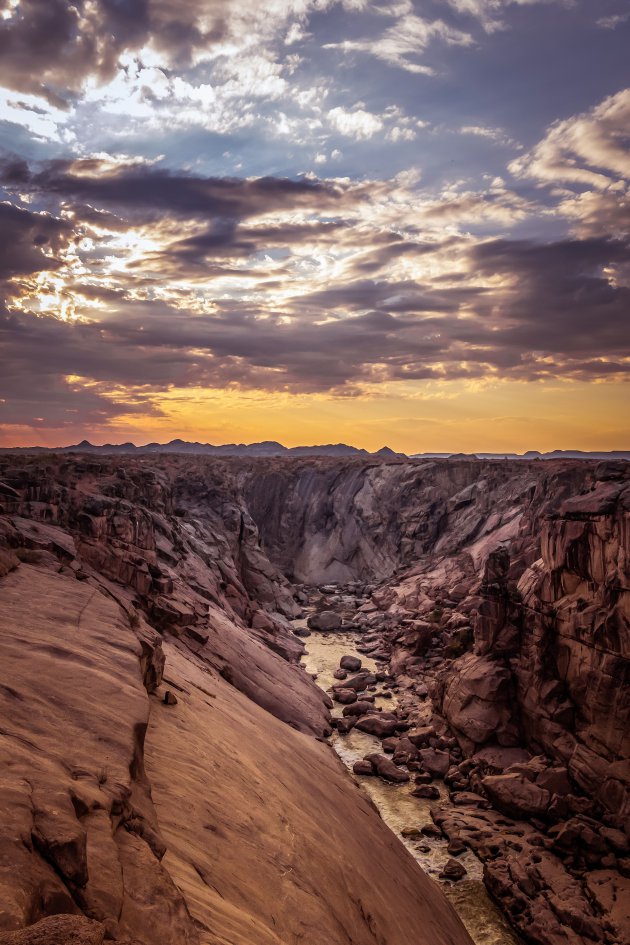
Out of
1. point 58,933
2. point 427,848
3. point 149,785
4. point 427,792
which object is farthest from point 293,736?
point 58,933

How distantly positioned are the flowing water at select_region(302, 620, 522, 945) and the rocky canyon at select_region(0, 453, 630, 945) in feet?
0.47

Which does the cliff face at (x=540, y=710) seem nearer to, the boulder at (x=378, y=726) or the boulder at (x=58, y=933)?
the boulder at (x=378, y=726)

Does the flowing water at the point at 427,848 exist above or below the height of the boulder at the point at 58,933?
below

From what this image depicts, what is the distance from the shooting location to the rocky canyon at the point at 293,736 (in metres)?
6.44

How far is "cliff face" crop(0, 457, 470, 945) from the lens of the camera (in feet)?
17.5

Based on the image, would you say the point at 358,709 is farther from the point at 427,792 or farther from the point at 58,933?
the point at 58,933

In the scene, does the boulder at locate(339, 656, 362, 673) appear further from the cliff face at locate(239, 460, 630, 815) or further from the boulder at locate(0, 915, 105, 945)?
the boulder at locate(0, 915, 105, 945)

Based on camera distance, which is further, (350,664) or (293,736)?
(350,664)

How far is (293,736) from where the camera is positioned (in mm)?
20234

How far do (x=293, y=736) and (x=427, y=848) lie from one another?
5674mm

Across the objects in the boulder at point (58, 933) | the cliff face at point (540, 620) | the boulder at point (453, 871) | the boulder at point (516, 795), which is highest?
the boulder at point (58, 933)

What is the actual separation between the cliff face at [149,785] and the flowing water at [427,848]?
6.33ft

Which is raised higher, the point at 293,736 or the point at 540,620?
the point at 540,620

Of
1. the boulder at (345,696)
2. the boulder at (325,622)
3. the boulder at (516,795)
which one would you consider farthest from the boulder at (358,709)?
the boulder at (325,622)
